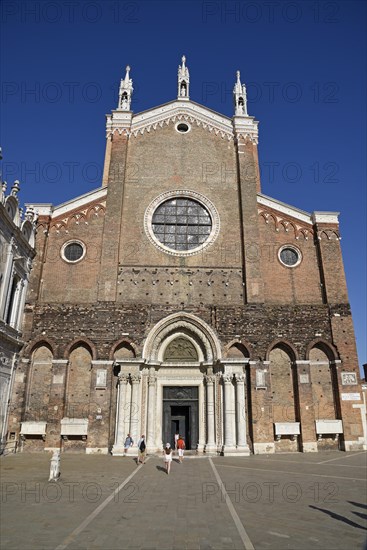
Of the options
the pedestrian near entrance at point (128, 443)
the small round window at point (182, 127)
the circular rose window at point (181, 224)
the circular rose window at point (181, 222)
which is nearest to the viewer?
the pedestrian near entrance at point (128, 443)

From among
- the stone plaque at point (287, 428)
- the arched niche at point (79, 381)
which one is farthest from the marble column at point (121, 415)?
the stone plaque at point (287, 428)

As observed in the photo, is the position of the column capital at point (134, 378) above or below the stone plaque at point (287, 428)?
above

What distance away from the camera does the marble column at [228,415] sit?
18.6 metres

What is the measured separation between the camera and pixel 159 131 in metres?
26.1

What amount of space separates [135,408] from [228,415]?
4.34 metres

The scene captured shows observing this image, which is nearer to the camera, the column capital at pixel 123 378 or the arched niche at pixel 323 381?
the column capital at pixel 123 378

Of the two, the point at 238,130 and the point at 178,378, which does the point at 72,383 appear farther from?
the point at 238,130

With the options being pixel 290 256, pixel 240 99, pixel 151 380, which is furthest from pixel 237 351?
pixel 240 99

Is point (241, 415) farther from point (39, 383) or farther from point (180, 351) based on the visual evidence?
point (39, 383)

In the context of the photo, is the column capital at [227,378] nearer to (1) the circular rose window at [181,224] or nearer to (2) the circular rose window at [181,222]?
(2) the circular rose window at [181,222]

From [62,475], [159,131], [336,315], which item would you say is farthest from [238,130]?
[62,475]

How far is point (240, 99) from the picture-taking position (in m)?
27.8

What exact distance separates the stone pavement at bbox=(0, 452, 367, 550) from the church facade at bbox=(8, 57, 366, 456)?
409cm

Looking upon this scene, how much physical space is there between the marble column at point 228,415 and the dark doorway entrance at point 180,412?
177cm
